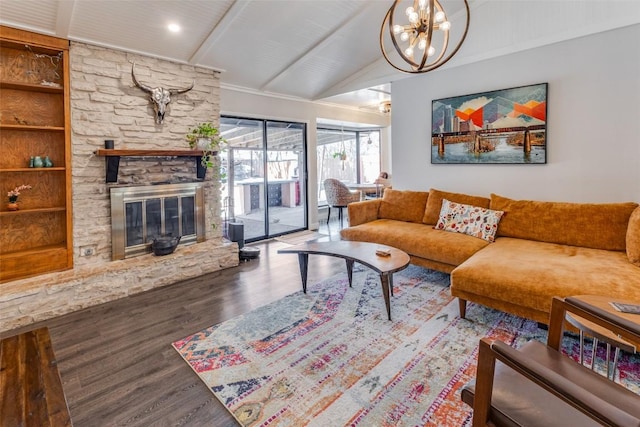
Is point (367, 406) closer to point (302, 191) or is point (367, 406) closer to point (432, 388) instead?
point (432, 388)

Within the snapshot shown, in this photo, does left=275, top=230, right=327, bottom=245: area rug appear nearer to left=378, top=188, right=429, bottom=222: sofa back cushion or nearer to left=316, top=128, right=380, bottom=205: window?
left=378, top=188, right=429, bottom=222: sofa back cushion

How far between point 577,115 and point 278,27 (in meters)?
3.37

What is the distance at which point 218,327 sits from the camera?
2.68 metres

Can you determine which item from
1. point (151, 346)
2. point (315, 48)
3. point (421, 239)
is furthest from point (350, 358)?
point (315, 48)

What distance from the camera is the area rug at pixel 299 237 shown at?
5602mm

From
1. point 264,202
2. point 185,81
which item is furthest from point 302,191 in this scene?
point 185,81

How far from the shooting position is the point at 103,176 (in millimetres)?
3549

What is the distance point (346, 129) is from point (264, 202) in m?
3.80

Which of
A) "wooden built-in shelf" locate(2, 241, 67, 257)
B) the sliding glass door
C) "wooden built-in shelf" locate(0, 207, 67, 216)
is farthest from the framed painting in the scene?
"wooden built-in shelf" locate(2, 241, 67, 257)

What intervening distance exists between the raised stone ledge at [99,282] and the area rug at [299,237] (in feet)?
4.92

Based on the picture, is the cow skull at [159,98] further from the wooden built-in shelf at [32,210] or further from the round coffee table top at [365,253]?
the round coffee table top at [365,253]

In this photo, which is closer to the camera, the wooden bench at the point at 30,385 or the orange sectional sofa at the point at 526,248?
the wooden bench at the point at 30,385

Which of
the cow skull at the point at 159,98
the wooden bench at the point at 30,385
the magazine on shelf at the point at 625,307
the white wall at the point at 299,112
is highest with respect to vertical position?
the white wall at the point at 299,112

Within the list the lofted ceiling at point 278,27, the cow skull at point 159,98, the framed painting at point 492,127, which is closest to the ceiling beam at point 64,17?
the lofted ceiling at point 278,27
